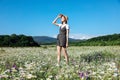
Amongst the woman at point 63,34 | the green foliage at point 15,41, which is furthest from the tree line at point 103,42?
the woman at point 63,34

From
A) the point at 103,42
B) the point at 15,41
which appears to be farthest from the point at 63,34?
the point at 103,42

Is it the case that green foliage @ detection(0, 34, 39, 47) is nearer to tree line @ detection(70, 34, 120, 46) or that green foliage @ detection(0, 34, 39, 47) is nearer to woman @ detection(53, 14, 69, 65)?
tree line @ detection(70, 34, 120, 46)

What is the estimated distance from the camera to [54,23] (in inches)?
667

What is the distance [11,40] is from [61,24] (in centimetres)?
3660

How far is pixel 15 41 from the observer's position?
5231cm

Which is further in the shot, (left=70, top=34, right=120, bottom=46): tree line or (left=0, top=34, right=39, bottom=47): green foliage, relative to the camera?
(left=70, top=34, right=120, bottom=46): tree line

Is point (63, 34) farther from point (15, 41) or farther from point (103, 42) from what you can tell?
point (103, 42)

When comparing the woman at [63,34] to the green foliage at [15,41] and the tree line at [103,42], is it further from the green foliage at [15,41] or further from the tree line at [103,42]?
the tree line at [103,42]

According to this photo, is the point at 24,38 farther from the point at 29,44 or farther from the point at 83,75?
the point at 83,75

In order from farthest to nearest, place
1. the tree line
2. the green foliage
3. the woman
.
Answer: the tree line, the green foliage, the woman

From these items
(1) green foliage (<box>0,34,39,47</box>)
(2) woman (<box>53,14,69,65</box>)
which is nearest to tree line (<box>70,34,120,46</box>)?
(1) green foliage (<box>0,34,39,47</box>)

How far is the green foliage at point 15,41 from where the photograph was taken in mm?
51094

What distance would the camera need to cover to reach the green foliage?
168 feet

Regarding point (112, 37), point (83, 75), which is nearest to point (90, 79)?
point (83, 75)
